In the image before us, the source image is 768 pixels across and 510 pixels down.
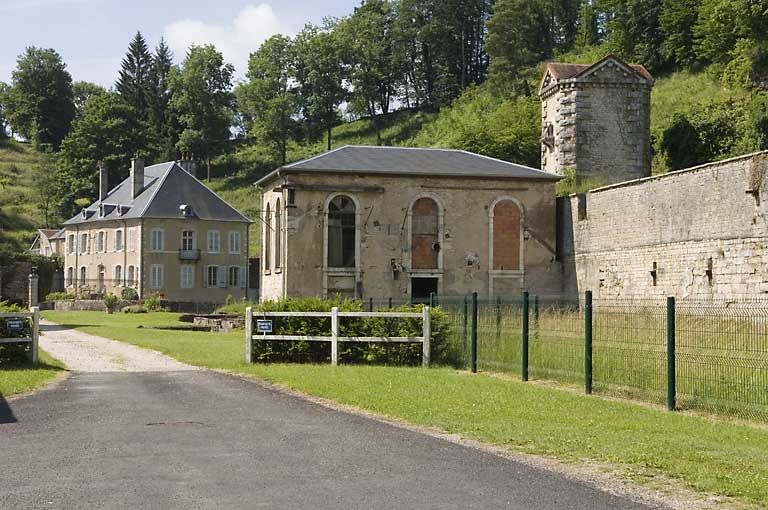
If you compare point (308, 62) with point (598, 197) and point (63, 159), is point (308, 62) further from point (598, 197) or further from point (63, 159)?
point (598, 197)

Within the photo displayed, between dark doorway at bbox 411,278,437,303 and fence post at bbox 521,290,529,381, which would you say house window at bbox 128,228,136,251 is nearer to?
dark doorway at bbox 411,278,437,303

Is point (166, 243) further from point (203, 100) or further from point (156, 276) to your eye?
point (203, 100)

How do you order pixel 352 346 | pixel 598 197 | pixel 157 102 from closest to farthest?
pixel 352 346, pixel 598 197, pixel 157 102

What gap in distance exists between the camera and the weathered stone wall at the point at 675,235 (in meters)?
30.1

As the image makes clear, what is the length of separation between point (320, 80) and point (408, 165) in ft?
219

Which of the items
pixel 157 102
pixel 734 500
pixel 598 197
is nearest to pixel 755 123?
pixel 598 197

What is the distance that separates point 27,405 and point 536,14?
9560 cm

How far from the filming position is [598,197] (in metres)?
38.8

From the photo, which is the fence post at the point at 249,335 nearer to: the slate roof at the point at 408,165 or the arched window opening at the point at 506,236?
the slate roof at the point at 408,165

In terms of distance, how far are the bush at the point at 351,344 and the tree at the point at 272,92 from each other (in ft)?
266

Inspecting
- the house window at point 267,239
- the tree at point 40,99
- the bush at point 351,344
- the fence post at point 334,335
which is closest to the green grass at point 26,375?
the bush at point 351,344

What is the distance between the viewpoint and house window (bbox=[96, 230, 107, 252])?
236ft

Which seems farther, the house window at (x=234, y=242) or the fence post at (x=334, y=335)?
the house window at (x=234, y=242)

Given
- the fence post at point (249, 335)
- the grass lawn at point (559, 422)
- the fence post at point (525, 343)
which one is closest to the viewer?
the grass lawn at point (559, 422)
